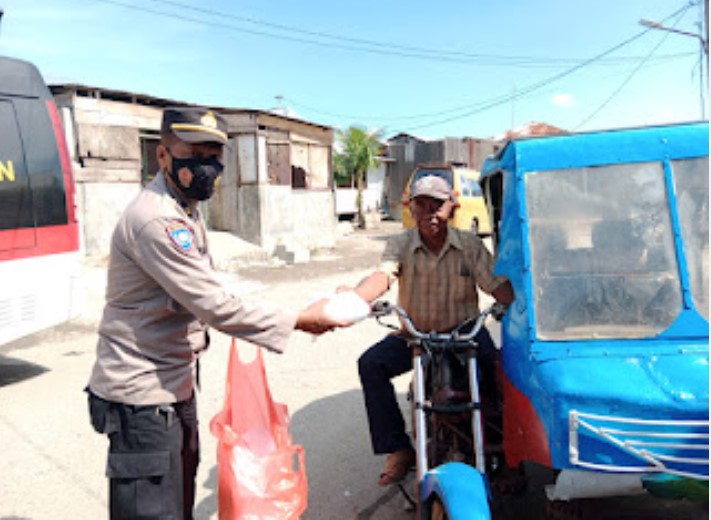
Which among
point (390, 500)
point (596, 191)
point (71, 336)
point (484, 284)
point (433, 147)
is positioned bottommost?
point (390, 500)

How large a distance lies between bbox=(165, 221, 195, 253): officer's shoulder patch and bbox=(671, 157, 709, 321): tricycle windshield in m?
2.06

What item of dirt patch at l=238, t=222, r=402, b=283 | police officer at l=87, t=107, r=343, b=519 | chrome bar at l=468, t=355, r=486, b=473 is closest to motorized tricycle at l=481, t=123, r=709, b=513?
chrome bar at l=468, t=355, r=486, b=473

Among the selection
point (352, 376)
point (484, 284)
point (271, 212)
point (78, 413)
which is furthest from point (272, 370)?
point (271, 212)

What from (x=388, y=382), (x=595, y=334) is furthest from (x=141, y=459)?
(x=595, y=334)

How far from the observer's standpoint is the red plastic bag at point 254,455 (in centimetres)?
248

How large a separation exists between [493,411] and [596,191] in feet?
3.97

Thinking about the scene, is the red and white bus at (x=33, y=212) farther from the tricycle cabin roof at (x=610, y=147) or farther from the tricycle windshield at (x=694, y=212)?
the tricycle windshield at (x=694, y=212)

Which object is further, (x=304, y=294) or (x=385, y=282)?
(x=304, y=294)

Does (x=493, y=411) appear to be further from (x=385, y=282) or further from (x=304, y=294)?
(x=304, y=294)

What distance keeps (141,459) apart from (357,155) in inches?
962

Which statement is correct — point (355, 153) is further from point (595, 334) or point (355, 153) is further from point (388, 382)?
point (595, 334)

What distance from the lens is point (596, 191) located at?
274 cm

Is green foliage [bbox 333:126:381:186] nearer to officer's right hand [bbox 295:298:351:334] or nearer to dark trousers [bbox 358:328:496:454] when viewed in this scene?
dark trousers [bbox 358:328:496:454]

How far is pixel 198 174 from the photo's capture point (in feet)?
7.50
